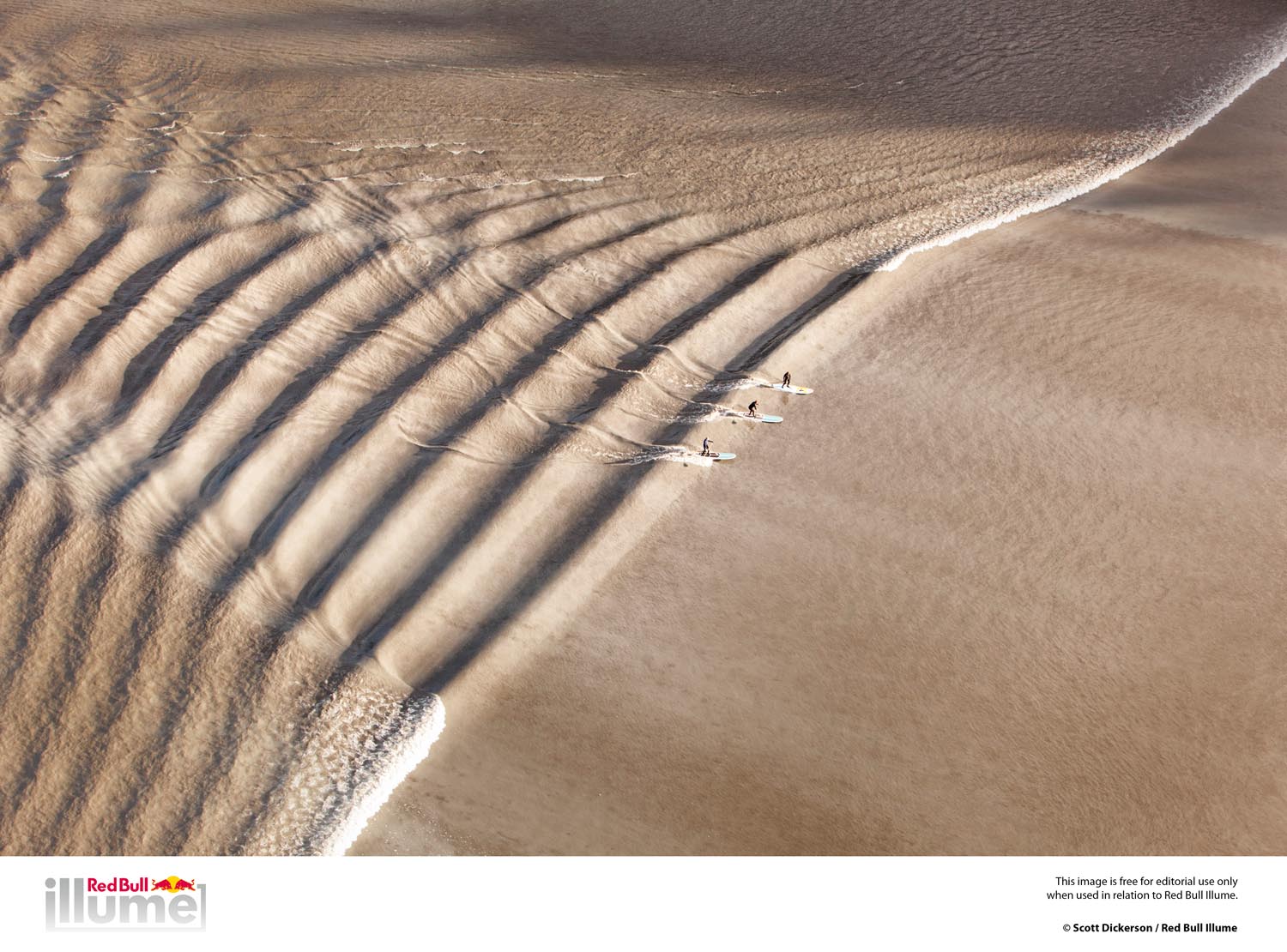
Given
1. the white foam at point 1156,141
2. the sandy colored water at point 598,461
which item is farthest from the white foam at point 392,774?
the white foam at point 1156,141

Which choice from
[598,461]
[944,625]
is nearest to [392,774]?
[598,461]

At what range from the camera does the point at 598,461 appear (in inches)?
345

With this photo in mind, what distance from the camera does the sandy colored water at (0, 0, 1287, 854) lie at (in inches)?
267

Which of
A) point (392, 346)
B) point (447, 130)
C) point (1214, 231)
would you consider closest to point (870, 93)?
point (1214, 231)

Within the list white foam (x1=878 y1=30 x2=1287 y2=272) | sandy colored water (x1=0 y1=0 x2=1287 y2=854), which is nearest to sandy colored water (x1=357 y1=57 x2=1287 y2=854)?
sandy colored water (x1=0 y1=0 x2=1287 y2=854)

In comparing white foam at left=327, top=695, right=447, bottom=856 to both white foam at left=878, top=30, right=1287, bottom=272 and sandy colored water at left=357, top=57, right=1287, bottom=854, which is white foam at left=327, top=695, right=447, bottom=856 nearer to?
sandy colored water at left=357, top=57, right=1287, bottom=854

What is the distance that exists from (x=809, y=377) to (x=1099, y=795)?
174 inches

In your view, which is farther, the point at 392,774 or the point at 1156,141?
the point at 1156,141

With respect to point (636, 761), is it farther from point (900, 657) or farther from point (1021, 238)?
point (1021, 238)

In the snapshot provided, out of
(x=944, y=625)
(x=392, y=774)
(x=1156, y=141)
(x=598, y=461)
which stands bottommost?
(x=392, y=774)

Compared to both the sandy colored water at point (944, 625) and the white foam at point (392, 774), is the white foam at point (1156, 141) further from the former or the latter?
the white foam at point (392, 774)

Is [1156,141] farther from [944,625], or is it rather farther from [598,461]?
[598,461]
